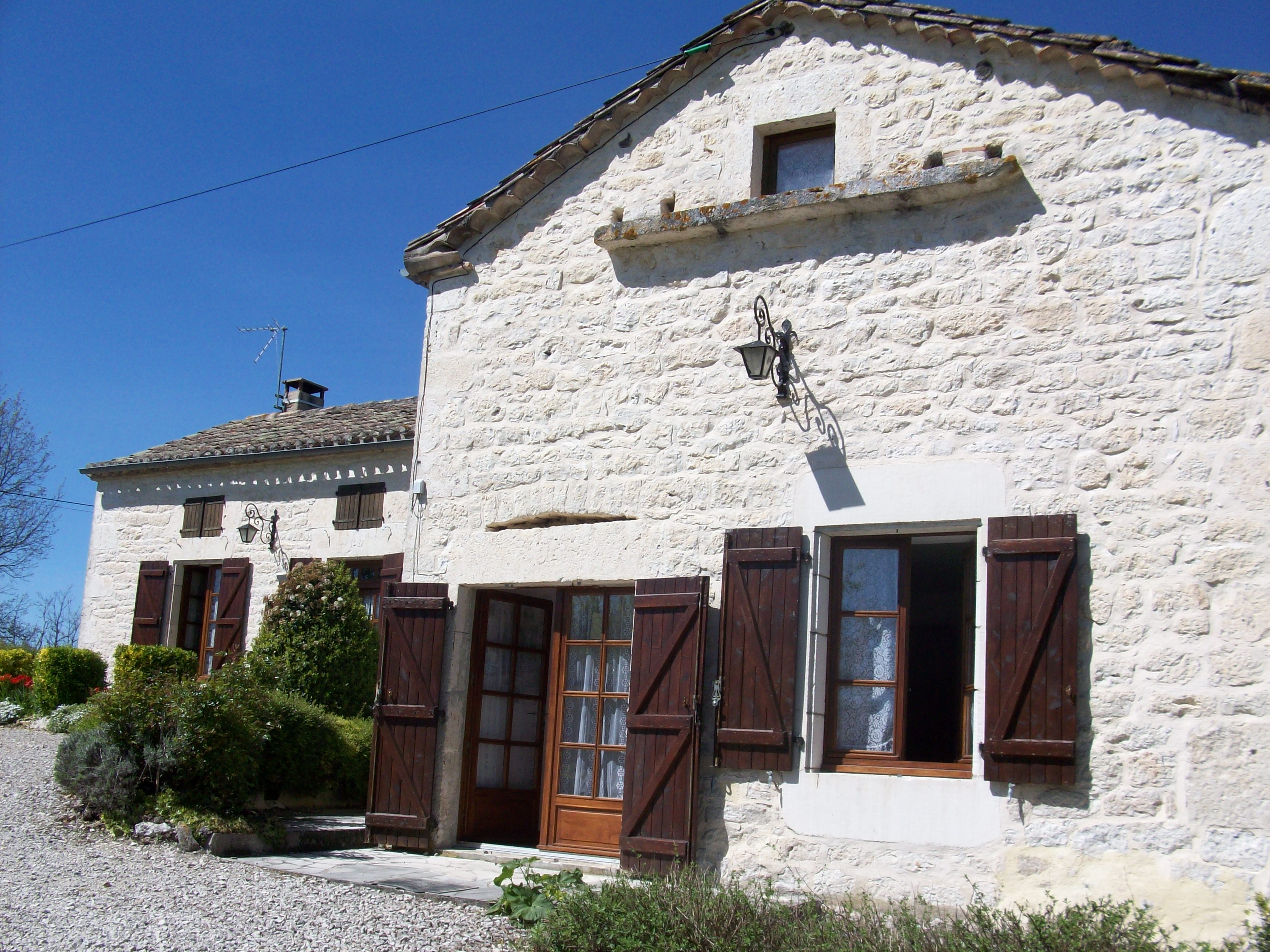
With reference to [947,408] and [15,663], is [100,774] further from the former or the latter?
[15,663]

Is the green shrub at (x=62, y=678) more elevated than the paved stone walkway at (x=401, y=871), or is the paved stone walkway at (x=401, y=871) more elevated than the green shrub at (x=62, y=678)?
the green shrub at (x=62, y=678)

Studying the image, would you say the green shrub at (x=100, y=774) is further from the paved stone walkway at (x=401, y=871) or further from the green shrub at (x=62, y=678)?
the green shrub at (x=62, y=678)

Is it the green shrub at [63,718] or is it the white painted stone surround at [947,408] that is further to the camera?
the green shrub at [63,718]

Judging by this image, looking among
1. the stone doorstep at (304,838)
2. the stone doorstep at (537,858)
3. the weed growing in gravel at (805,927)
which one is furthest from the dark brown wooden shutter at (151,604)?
the weed growing in gravel at (805,927)

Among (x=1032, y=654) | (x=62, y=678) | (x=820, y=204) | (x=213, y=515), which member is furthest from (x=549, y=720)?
(x=62, y=678)

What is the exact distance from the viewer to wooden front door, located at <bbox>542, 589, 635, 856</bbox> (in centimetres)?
719

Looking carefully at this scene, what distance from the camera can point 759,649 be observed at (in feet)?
20.9

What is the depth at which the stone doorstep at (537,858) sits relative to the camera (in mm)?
6875

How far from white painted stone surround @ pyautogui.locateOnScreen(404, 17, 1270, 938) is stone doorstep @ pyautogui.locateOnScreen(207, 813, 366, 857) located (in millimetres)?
1464

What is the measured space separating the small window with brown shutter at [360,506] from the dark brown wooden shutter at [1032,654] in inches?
286

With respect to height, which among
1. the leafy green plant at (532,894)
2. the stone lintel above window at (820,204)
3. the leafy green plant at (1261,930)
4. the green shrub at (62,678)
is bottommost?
the leafy green plant at (532,894)

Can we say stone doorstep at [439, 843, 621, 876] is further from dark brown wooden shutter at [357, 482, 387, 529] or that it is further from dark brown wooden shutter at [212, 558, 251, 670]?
dark brown wooden shutter at [212, 558, 251, 670]

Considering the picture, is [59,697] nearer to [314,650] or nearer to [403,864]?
[314,650]

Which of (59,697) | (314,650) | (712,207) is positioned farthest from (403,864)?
(59,697)
